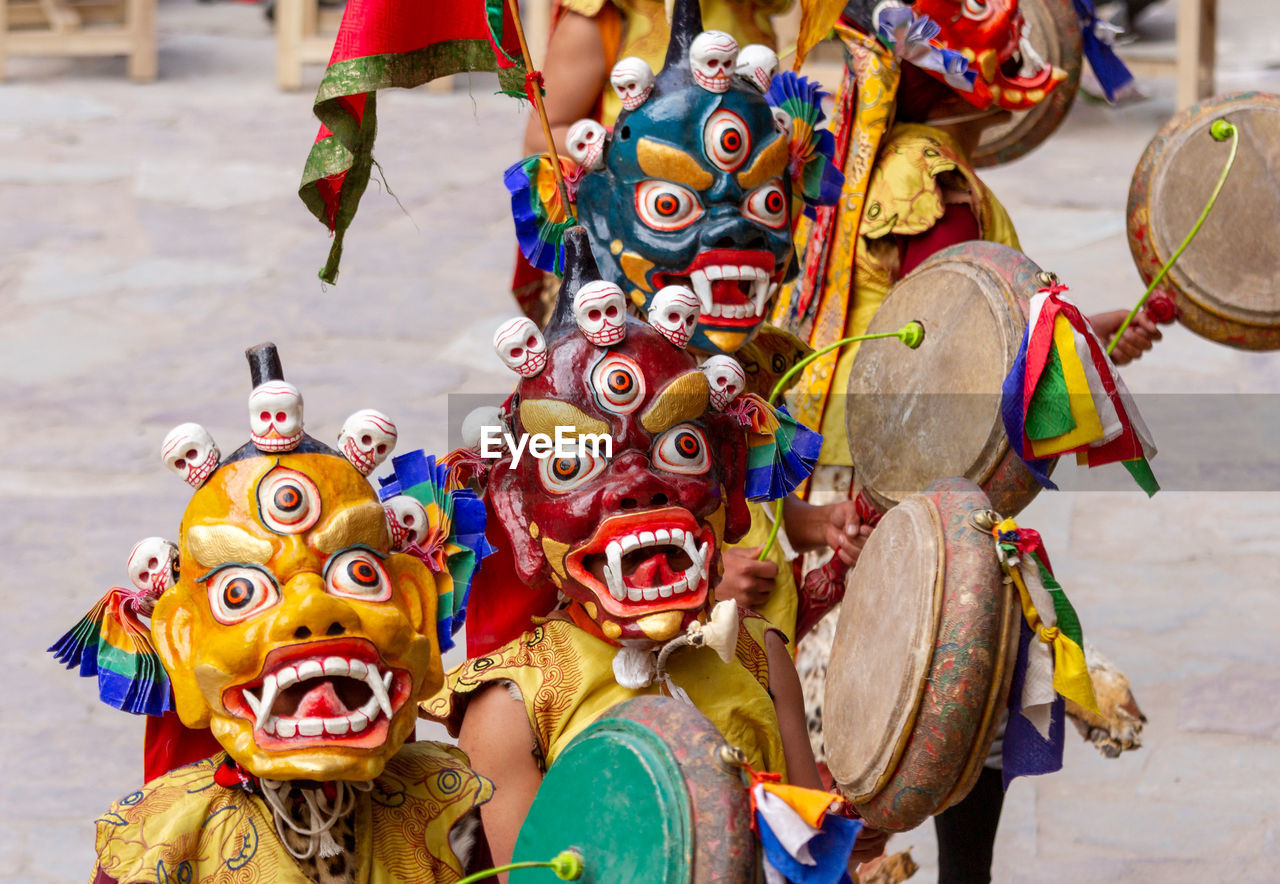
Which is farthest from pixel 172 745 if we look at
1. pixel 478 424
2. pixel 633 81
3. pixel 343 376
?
pixel 343 376

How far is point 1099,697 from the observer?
2949 millimetres

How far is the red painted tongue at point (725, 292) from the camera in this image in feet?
6.56

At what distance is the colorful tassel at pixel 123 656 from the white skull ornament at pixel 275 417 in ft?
0.66

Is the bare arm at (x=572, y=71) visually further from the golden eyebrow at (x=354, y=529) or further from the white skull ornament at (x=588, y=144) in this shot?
the golden eyebrow at (x=354, y=529)

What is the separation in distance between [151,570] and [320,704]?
0.23 meters

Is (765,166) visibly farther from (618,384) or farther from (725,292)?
(618,384)

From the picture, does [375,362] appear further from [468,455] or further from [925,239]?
[468,455]

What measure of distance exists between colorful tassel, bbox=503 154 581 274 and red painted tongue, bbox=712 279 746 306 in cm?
21

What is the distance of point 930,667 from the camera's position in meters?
1.69

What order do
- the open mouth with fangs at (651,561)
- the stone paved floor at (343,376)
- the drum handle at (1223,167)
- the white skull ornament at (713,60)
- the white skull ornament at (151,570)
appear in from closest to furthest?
1. the white skull ornament at (151,570)
2. the open mouth with fangs at (651,561)
3. the white skull ornament at (713,60)
4. the drum handle at (1223,167)
5. the stone paved floor at (343,376)

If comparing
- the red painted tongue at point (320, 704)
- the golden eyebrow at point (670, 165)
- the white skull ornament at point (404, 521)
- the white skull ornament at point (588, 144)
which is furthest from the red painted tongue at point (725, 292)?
the red painted tongue at point (320, 704)

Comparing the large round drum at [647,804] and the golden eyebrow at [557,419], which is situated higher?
the golden eyebrow at [557,419]

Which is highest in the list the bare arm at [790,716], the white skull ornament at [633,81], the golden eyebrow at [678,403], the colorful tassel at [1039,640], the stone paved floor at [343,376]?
the white skull ornament at [633,81]

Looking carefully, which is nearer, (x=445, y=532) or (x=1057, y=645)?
(x=445, y=532)
